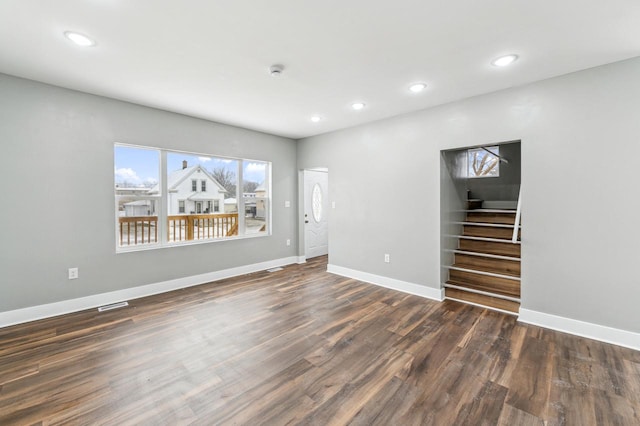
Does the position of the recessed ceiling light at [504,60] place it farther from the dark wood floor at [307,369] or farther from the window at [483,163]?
the window at [483,163]

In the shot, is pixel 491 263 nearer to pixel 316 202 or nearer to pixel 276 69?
pixel 276 69

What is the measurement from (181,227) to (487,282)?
4.59 meters

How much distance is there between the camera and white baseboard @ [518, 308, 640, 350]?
2529mm

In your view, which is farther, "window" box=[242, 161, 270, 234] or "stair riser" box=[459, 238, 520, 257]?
"window" box=[242, 161, 270, 234]

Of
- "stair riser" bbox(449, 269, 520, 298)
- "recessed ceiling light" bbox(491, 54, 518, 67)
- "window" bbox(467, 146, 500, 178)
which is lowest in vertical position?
"stair riser" bbox(449, 269, 520, 298)

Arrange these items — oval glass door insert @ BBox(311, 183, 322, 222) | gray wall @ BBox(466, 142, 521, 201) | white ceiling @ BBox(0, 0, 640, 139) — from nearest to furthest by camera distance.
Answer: white ceiling @ BBox(0, 0, 640, 139)
gray wall @ BBox(466, 142, 521, 201)
oval glass door insert @ BBox(311, 183, 322, 222)

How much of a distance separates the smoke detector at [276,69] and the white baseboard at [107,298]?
331cm

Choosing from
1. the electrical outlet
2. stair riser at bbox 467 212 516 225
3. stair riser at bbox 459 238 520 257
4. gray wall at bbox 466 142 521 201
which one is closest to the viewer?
the electrical outlet

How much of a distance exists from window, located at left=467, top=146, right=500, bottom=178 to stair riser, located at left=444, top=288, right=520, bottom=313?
2576mm

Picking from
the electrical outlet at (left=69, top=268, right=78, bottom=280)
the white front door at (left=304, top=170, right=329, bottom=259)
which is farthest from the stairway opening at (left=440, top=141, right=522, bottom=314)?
the electrical outlet at (left=69, top=268, right=78, bottom=280)

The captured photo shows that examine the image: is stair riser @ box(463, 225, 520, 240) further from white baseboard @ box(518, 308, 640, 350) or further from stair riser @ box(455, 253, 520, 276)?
white baseboard @ box(518, 308, 640, 350)

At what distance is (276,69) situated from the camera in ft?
8.76

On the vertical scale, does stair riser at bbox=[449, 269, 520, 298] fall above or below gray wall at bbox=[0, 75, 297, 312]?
below

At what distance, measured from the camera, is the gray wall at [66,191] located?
295 centimetres
